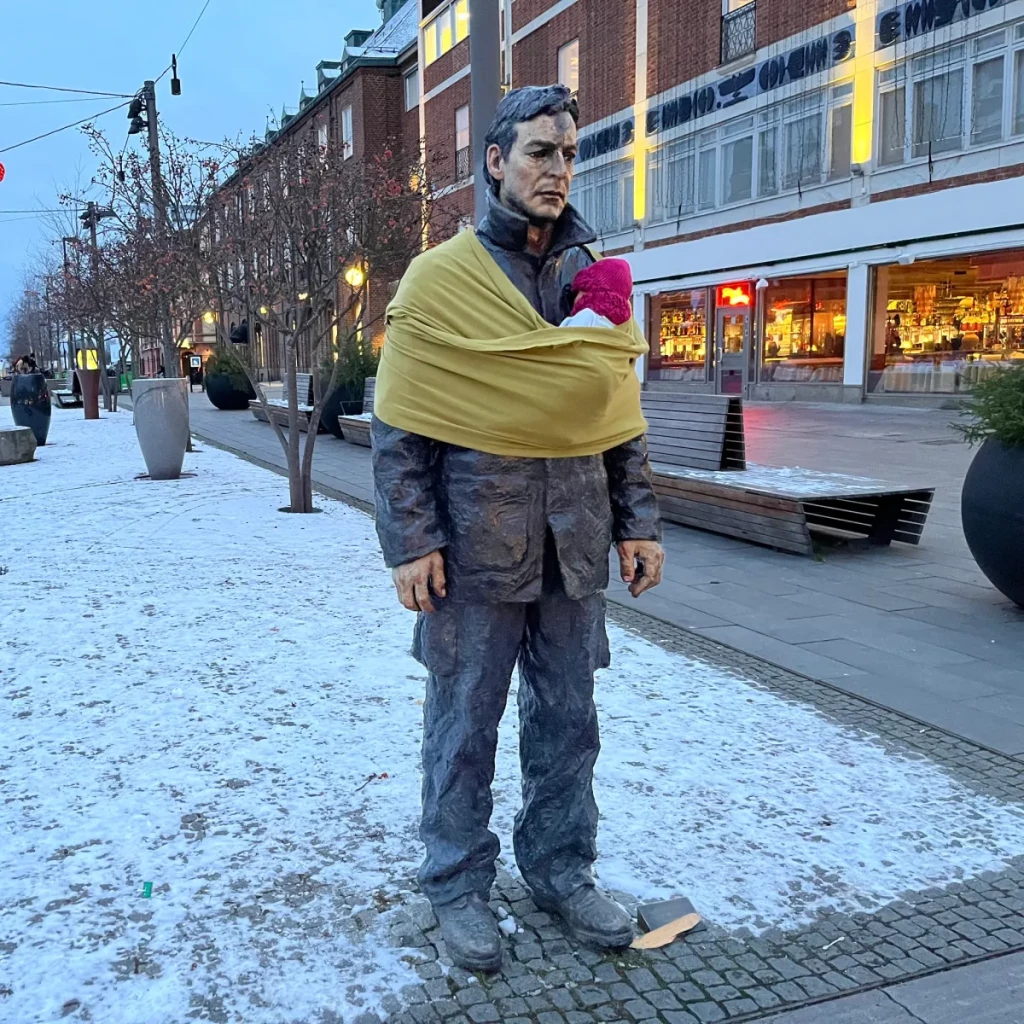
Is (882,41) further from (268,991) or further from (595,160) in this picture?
(268,991)

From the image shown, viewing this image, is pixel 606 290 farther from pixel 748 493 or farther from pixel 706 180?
pixel 706 180

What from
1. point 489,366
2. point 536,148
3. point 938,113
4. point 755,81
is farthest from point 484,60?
point 755,81

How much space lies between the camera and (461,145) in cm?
3456

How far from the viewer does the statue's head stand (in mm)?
2254

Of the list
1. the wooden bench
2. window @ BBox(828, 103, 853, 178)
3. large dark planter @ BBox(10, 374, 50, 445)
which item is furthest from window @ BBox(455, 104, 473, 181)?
large dark planter @ BBox(10, 374, 50, 445)

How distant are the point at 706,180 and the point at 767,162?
2.28 metres

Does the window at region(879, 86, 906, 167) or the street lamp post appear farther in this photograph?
the window at region(879, 86, 906, 167)

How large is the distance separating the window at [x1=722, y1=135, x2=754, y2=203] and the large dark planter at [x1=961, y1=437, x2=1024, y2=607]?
20382 mm

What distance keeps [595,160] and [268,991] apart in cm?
2977

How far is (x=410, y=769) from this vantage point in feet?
11.6

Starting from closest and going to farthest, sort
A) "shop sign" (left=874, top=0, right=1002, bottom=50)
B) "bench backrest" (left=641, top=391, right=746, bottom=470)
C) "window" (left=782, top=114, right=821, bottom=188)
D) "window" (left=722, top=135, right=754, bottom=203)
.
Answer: "bench backrest" (left=641, top=391, right=746, bottom=470) → "shop sign" (left=874, top=0, right=1002, bottom=50) → "window" (left=782, top=114, right=821, bottom=188) → "window" (left=722, top=135, right=754, bottom=203)

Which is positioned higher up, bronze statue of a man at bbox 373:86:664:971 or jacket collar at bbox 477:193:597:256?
jacket collar at bbox 477:193:597:256

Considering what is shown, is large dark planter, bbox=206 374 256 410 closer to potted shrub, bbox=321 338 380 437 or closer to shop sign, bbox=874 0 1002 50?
potted shrub, bbox=321 338 380 437

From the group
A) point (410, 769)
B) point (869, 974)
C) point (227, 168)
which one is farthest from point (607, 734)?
point (227, 168)
